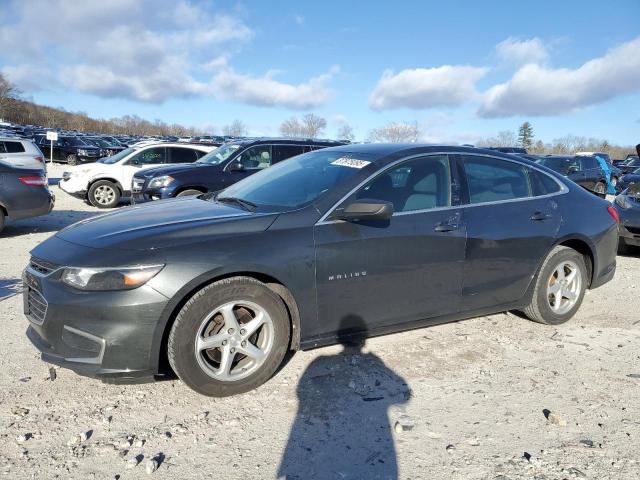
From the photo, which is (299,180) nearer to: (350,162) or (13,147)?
(350,162)

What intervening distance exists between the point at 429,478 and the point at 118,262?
2084 mm

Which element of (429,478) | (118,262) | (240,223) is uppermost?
(240,223)

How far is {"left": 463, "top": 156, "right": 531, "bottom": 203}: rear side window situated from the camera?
425cm

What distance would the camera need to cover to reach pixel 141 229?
3.32m

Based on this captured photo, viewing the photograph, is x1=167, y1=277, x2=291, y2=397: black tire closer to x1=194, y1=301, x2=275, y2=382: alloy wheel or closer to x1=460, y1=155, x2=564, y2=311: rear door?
x1=194, y1=301, x2=275, y2=382: alloy wheel

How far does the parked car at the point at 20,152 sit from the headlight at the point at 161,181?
216 inches

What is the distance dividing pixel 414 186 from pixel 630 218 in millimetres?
5718

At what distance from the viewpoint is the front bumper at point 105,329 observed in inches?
116

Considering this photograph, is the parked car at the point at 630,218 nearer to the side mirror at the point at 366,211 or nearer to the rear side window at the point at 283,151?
the side mirror at the point at 366,211

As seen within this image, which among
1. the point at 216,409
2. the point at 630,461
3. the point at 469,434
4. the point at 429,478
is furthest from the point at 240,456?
the point at 630,461

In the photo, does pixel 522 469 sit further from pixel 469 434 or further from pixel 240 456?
pixel 240 456

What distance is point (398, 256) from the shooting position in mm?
3729

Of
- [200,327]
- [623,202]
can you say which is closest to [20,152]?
[200,327]

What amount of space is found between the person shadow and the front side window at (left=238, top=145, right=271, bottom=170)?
22.9ft
